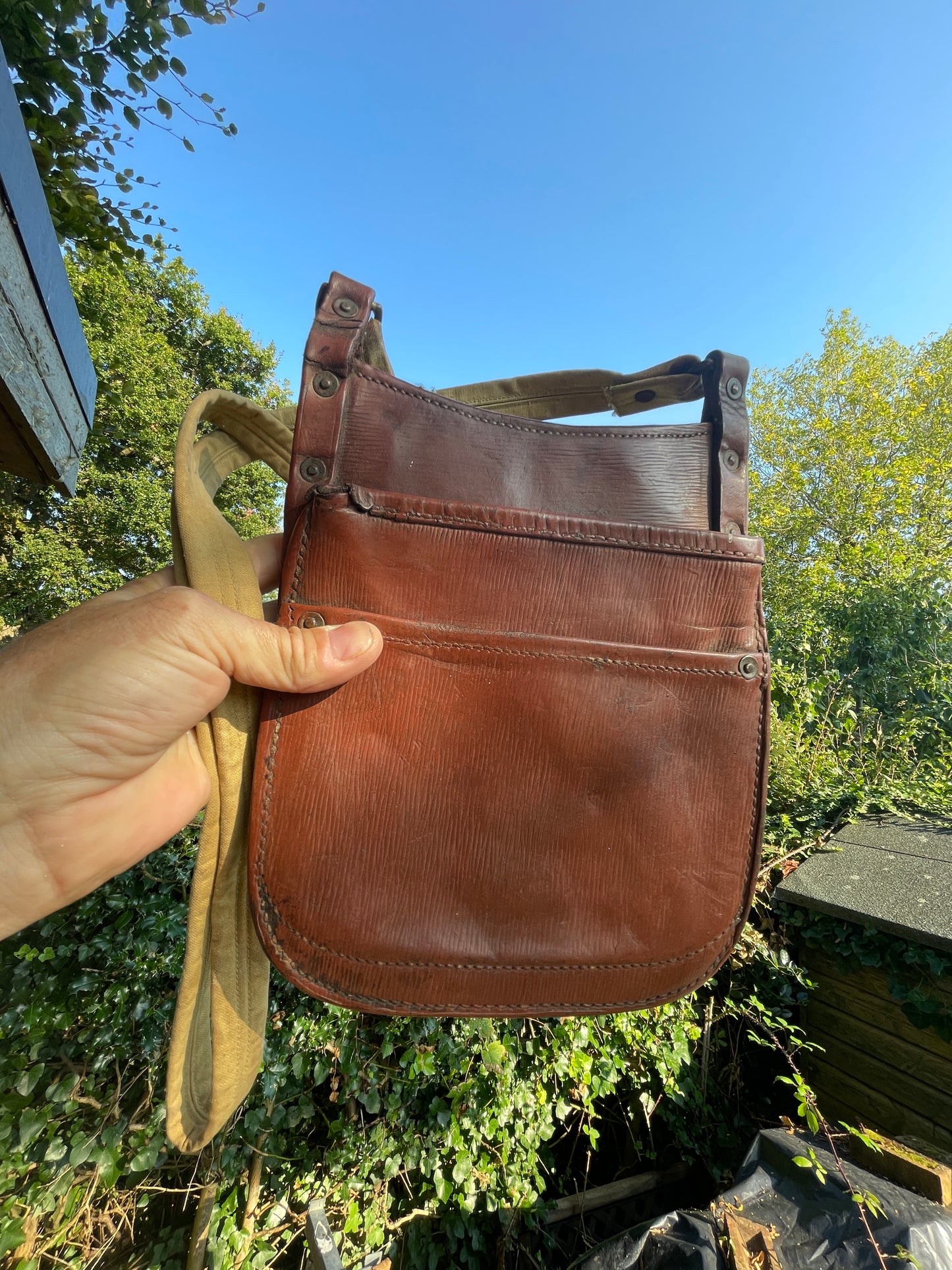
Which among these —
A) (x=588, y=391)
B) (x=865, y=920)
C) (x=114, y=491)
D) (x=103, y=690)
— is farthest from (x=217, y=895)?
(x=114, y=491)

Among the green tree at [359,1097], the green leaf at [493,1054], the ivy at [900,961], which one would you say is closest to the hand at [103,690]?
the green tree at [359,1097]

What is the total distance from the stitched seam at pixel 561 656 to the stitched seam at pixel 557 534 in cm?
21

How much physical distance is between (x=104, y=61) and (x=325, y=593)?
2.18 m

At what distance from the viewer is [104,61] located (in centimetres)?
176

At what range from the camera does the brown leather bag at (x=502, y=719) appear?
36.6 inches

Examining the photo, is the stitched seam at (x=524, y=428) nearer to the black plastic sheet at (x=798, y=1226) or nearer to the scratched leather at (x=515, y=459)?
the scratched leather at (x=515, y=459)

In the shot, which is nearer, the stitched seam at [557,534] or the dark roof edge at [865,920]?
the stitched seam at [557,534]

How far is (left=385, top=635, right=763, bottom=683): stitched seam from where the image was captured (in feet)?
Answer: 3.13

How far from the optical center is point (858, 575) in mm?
9883

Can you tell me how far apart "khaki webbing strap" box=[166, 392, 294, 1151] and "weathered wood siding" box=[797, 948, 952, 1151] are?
2.70 metres

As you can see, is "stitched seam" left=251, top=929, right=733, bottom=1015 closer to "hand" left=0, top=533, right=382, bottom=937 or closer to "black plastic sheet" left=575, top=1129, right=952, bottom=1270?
"hand" left=0, top=533, right=382, bottom=937

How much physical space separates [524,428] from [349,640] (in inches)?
21.6

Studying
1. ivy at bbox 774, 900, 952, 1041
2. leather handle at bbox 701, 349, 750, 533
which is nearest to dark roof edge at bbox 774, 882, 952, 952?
ivy at bbox 774, 900, 952, 1041

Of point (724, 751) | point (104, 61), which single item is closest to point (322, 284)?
point (724, 751)
